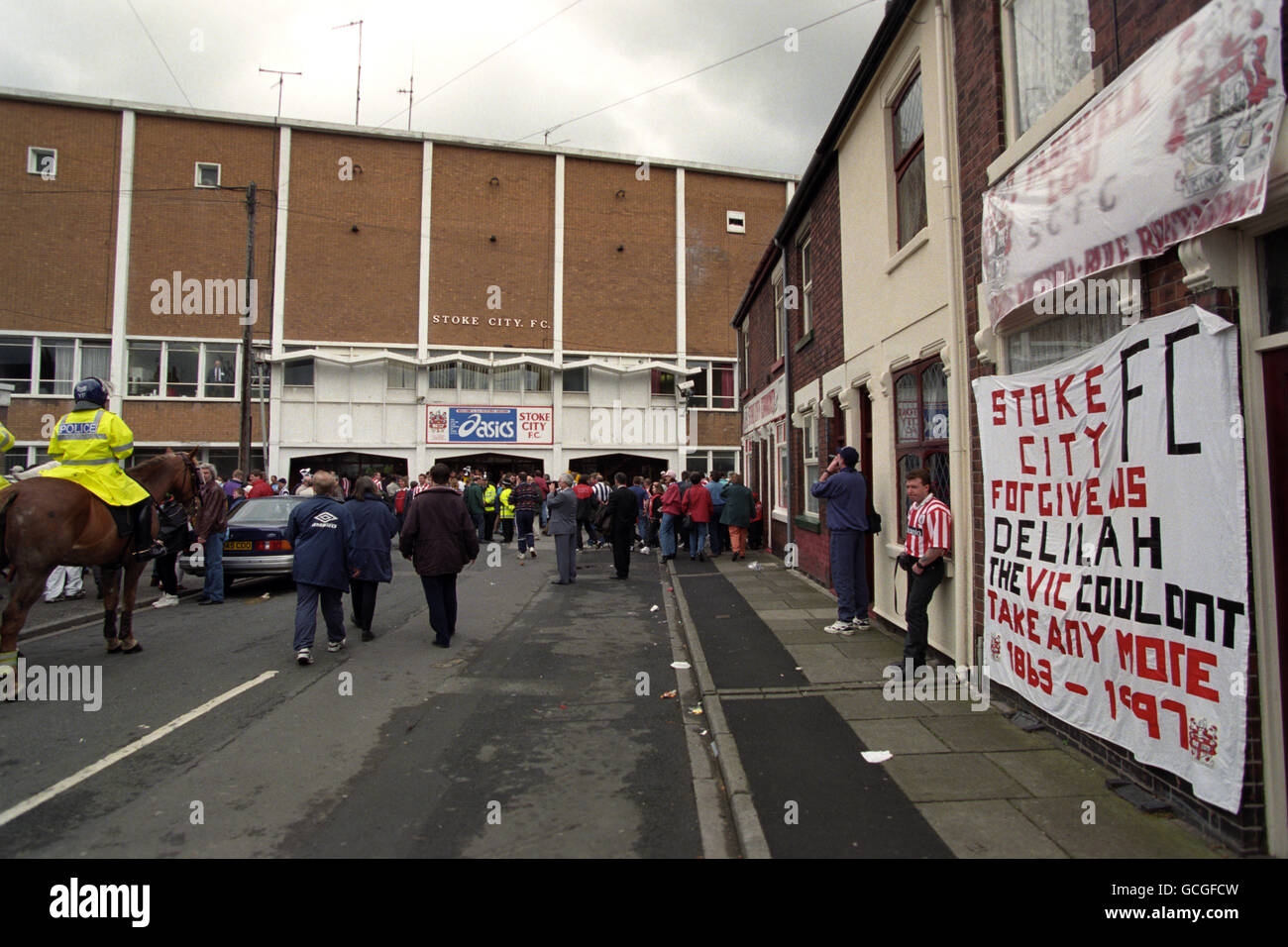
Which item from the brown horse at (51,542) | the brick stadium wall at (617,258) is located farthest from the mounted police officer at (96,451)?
the brick stadium wall at (617,258)

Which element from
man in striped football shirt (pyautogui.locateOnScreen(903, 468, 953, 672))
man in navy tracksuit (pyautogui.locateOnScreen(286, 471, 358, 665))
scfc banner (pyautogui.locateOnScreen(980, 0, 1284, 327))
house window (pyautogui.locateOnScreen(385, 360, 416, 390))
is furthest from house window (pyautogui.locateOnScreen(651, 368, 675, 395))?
scfc banner (pyautogui.locateOnScreen(980, 0, 1284, 327))

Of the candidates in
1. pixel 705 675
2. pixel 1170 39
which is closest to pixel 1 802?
pixel 705 675

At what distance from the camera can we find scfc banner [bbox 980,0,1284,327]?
289 cm

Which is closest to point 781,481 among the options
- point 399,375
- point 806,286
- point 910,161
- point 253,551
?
point 806,286

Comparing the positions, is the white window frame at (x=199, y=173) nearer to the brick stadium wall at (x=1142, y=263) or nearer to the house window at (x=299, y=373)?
the house window at (x=299, y=373)

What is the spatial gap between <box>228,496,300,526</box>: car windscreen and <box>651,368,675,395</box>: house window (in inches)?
827

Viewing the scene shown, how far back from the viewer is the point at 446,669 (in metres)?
6.78

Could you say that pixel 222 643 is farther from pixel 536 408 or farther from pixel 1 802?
pixel 536 408

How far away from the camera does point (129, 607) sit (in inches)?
283

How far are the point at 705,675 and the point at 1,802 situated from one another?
4741 millimetres

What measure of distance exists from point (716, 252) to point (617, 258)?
185 inches

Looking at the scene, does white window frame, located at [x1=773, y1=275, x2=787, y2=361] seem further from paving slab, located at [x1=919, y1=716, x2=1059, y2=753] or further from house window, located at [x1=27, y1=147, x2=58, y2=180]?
house window, located at [x1=27, y1=147, x2=58, y2=180]

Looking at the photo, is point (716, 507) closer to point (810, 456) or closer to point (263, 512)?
point (810, 456)
